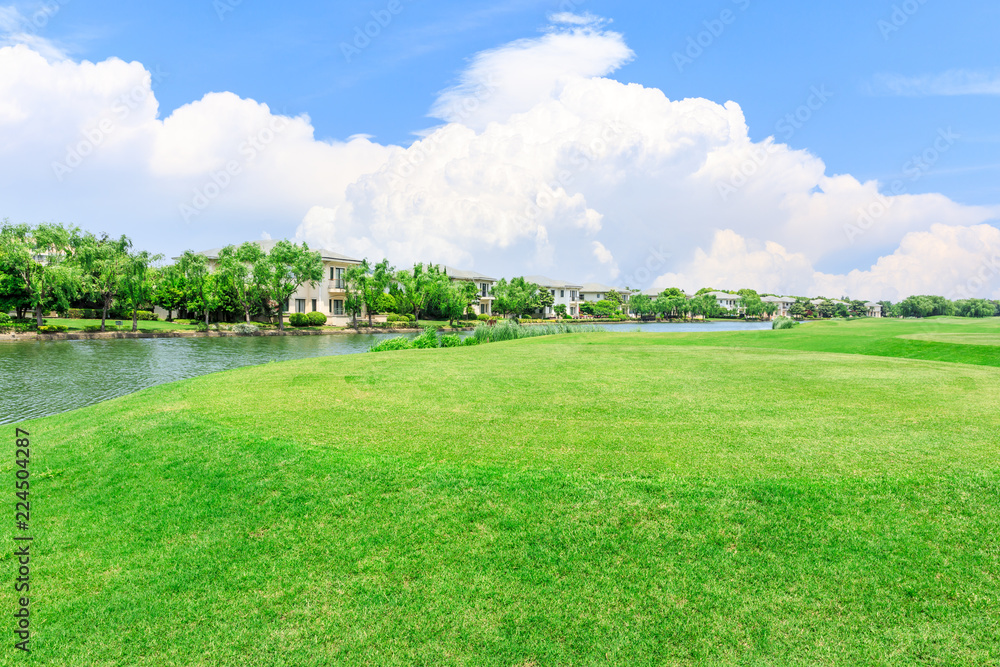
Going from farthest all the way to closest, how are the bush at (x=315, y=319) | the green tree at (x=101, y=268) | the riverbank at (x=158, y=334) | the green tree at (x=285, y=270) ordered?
1. the bush at (x=315, y=319)
2. the green tree at (x=285, y=270)
3. the green tree at (x=101, y=268)
4. the riverbank at (x=158, y=334)

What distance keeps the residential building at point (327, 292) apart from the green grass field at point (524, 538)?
63.3 m

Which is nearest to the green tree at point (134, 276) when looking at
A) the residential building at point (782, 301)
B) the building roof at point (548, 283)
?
the building roof at point (548, 283)

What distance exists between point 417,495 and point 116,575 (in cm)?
293

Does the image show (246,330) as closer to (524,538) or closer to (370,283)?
(370,283)

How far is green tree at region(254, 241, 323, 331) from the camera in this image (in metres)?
57.7

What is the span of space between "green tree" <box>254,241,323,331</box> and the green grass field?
52.0 metres

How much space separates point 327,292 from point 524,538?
237 feet

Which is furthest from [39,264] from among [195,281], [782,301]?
[782,301]

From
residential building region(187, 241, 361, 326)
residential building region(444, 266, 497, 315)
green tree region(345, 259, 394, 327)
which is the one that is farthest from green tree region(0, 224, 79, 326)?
residential building region(444, 266, 497, 315)

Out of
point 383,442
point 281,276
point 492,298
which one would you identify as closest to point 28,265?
point 281,276

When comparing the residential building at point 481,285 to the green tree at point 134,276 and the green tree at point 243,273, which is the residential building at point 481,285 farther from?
the green tree at point 134,276

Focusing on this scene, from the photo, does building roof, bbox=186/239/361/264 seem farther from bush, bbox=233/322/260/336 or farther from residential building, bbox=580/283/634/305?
residential building, bbox=580/283/634/305

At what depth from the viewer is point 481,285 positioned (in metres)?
103

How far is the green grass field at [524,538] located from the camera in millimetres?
4121
